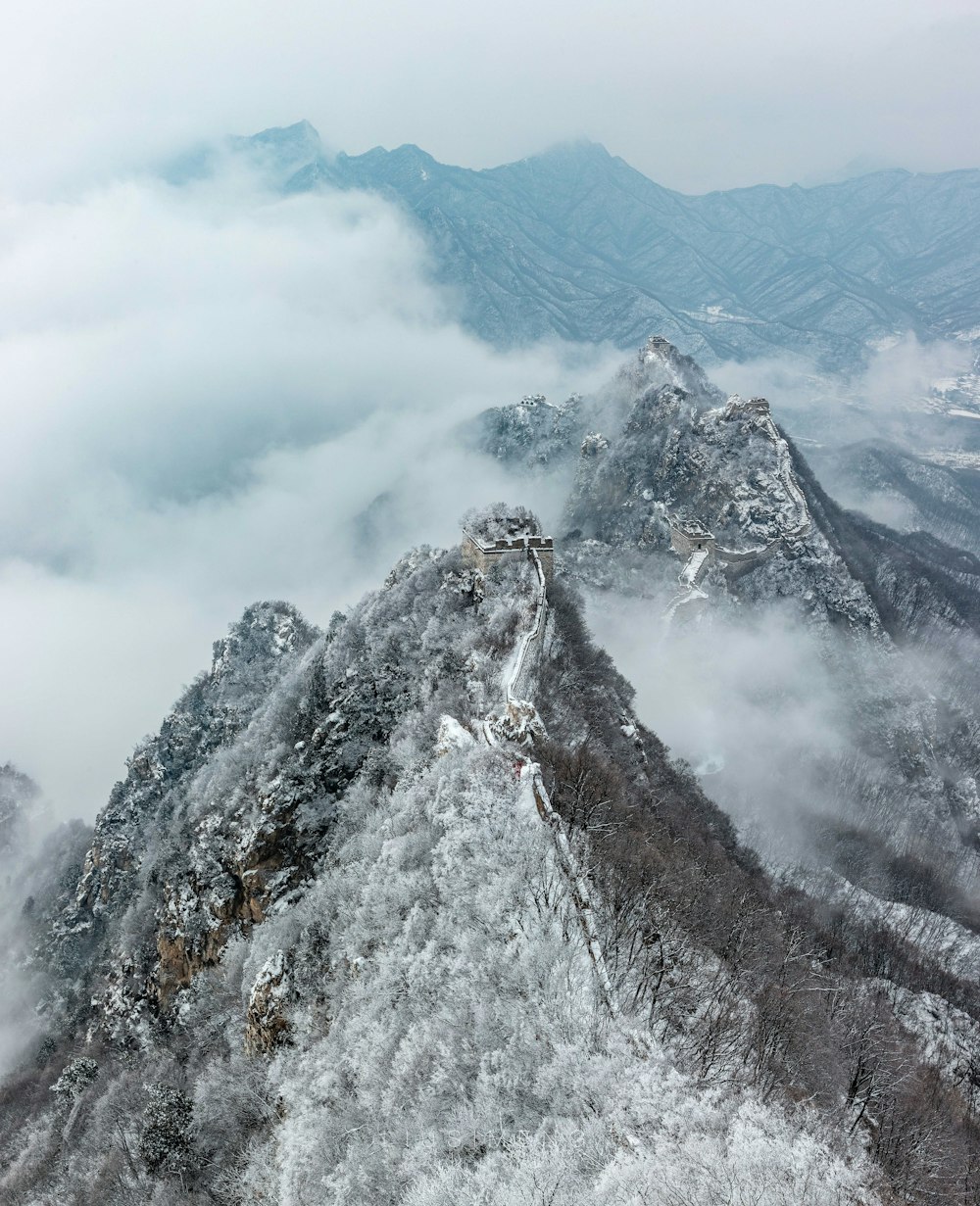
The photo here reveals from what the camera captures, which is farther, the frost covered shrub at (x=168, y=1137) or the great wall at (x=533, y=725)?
the frost covered shrub at (x=168, y=1137)

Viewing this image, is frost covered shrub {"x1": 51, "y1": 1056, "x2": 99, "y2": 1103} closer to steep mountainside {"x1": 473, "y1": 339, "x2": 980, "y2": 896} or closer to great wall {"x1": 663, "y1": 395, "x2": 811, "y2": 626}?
steep mountainside {"x1": 473, "y1": 339, "x2": 980, "y2": 896}

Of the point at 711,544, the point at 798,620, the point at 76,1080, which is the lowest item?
the point at 76,1080

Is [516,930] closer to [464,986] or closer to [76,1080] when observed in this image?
[464,986]

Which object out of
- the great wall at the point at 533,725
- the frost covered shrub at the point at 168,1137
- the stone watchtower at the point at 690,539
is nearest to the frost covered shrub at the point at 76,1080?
the frost covered shrub at the point at 168,1137

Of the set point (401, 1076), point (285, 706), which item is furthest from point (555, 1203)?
point (285, 706)

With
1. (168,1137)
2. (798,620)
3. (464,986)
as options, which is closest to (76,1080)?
(168,1137)

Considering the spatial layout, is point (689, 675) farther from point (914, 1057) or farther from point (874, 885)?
point (914, 1057)

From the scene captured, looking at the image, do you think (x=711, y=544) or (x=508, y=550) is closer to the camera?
(x=508, y=550)

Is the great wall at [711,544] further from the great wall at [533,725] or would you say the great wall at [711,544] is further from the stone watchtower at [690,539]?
the great wall at [533,725]
